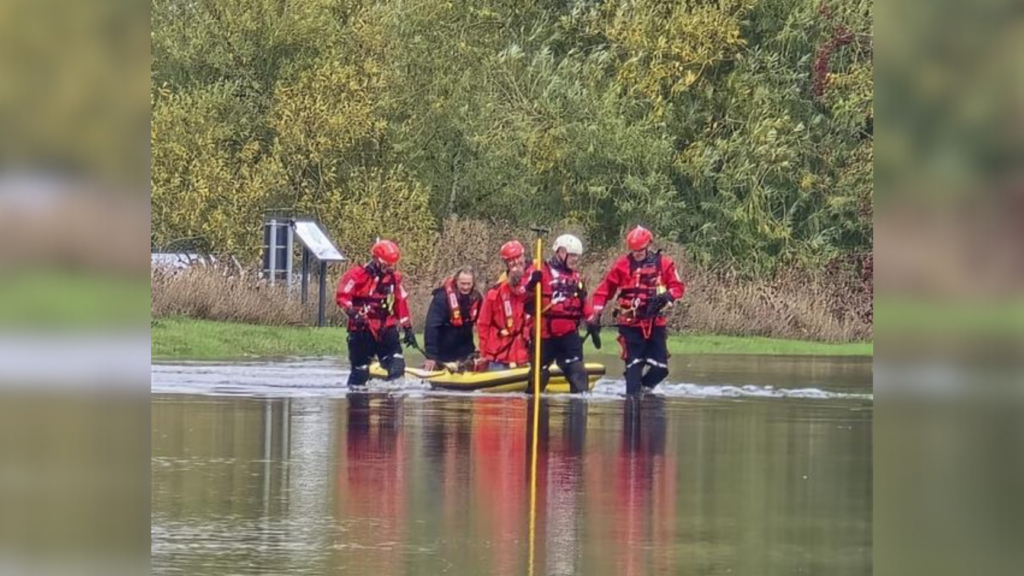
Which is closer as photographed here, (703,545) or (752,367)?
(703,545)

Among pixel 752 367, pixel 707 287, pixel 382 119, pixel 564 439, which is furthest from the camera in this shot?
pixel 382 119

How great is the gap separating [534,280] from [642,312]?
1.41 meters

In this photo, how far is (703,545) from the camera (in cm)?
1251

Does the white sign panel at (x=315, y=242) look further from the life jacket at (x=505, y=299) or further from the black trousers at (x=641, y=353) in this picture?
the black trousers at (x=641, y=353)

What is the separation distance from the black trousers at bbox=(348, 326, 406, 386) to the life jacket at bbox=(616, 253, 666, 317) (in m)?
2.83

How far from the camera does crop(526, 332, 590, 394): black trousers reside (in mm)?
24203

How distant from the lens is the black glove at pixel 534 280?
24359mm

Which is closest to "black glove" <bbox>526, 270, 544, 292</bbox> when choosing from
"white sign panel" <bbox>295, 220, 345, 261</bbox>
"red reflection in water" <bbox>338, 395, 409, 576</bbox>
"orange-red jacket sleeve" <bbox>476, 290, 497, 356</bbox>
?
"orange-red jacket sleeve" <bbox>476, 290, 497, 356</bbox>
